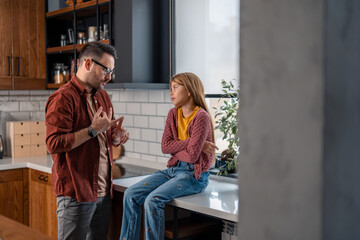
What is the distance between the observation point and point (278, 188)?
341mm

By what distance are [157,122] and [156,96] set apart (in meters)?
0.21

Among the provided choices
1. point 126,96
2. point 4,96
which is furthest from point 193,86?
point 4,96

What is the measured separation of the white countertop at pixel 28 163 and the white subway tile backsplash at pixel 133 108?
2.57ft

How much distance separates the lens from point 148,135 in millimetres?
3332

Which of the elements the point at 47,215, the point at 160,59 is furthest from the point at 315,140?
the point at 47,215

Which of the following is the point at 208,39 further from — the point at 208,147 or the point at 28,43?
the point at 28,43

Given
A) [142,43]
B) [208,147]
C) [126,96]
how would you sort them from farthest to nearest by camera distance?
[126,96], [142,43], [208,147]

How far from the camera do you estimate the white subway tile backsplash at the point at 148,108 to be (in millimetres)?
3270

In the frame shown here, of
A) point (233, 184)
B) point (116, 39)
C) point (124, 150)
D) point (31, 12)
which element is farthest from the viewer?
point (31, 12)

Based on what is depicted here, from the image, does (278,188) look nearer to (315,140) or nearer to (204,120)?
(315,140)

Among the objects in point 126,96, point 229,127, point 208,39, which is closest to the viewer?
point 229,127

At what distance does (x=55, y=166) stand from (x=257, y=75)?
208 centimetres

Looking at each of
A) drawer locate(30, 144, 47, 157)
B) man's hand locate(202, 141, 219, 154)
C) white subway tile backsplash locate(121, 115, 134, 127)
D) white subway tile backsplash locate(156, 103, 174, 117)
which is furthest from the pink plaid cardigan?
drawer locate(30, 144, 47, 157)

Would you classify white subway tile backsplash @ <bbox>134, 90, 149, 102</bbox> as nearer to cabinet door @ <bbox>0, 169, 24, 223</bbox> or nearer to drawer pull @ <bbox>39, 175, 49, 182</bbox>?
drawer pull @ <bbox>39, 175, 49, 182</bbox>
